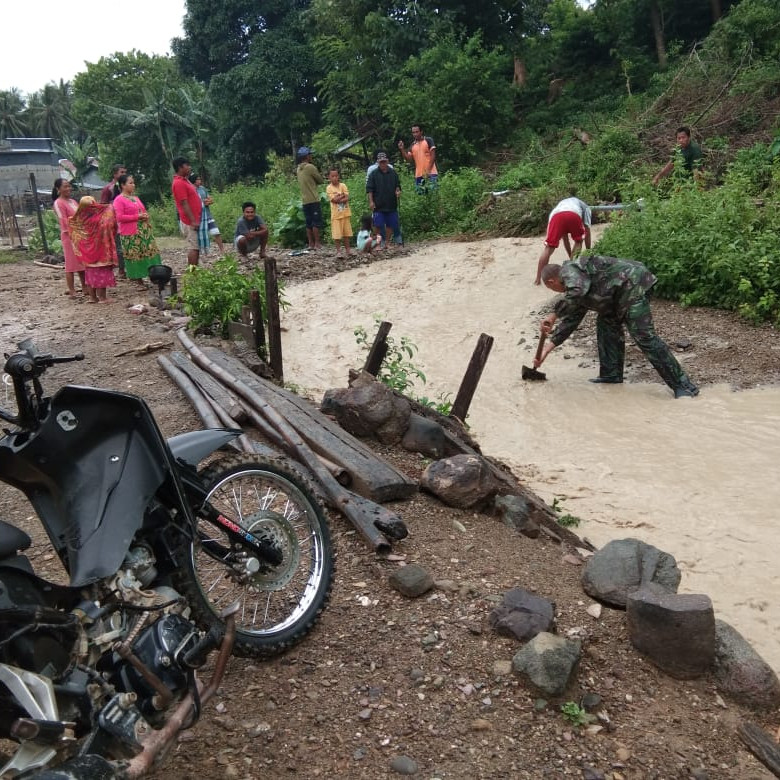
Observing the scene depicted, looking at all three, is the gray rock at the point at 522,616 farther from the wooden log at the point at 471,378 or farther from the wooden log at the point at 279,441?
the wooden log at the point at 471,378

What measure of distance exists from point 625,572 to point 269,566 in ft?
5.94

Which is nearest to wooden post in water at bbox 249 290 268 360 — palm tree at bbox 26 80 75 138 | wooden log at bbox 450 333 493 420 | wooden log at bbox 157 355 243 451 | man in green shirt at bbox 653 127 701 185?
wooden log at bbox 157 355 243 451

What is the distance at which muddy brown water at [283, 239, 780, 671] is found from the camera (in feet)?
16.9

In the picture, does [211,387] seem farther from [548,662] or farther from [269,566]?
[548,662]

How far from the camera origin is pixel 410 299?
470 inches

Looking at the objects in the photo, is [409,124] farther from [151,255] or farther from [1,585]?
[1,585]

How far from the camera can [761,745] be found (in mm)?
2893

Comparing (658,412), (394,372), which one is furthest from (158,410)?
(658,412)

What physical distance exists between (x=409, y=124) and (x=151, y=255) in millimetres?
10507

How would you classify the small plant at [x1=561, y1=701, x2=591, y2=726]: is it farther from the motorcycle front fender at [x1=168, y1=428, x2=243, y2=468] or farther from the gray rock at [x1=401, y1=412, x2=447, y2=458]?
the gray rock at [x1=401, y1=412, x2=447, y2=458]

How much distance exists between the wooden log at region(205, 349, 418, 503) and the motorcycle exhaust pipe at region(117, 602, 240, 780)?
1.82 m

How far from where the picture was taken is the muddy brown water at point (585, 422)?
16.9 feet

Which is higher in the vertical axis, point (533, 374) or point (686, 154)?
point (686, 154)

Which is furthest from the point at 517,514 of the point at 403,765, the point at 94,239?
the point at 94,239
